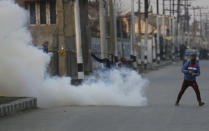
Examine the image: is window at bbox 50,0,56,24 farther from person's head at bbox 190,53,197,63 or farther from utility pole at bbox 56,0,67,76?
person's head at bbox 190,53,197,63

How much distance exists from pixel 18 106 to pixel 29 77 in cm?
248

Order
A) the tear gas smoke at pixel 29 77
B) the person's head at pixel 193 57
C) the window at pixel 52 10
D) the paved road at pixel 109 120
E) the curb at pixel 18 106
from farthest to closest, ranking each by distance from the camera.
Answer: the window at pixel 52 10
the tear gas smoke at pixel 29 77
the person's head at pixel 193 57
the curb at pixel 18 106
the paved road at pixel 109 120

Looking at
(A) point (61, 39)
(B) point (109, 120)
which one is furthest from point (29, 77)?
(A) point (61, 39)

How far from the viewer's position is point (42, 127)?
1062 cm

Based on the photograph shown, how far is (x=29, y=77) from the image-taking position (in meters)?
16.3

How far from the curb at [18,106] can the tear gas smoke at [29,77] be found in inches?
43.6

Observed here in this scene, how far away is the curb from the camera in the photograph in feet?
42.8

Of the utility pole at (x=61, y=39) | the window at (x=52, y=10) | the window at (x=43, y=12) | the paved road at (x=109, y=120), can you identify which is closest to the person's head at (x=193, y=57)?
the paved road at (x=109, y=120)

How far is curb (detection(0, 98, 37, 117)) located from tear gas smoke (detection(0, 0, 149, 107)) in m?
1.11

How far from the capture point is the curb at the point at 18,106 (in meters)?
13.0

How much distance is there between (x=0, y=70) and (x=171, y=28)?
250 ft

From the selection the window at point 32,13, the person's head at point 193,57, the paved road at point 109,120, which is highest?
the window at point 32,13

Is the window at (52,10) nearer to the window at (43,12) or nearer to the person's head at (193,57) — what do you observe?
the window at (43,12)

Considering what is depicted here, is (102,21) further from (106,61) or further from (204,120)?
(204,120)
